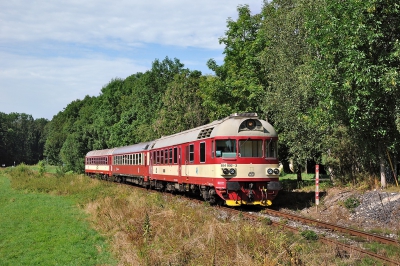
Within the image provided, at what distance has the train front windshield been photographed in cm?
1662

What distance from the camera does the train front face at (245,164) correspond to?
16.4 metres

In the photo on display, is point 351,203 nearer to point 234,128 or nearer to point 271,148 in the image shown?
point 271,148

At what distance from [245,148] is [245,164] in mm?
637

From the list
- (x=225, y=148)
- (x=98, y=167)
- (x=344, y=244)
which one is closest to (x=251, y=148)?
(x=225, y=148)

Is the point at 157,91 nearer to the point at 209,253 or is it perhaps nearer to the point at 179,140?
the point at 179,140

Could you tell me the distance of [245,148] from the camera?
1677 centimetres

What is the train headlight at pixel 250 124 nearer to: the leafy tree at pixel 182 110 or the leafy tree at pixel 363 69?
the leafy tree at pixel 363 69

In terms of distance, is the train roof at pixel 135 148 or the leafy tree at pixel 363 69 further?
the train roof at pixel 135 148

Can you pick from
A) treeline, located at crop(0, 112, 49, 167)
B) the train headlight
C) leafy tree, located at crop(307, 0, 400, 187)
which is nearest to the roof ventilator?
the train headlight

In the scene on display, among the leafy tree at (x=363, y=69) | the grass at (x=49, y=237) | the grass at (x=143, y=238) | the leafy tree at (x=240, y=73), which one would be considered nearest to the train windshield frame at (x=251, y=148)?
the grass at (x=143, y=238)

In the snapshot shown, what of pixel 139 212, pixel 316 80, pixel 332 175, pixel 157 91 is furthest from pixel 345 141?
pixel 157 91

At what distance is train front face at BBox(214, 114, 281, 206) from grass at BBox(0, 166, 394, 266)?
1599mm

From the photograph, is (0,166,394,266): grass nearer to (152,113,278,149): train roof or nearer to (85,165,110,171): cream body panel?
(152,113,278,149): train roof

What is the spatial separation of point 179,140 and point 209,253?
13411 millimetres
